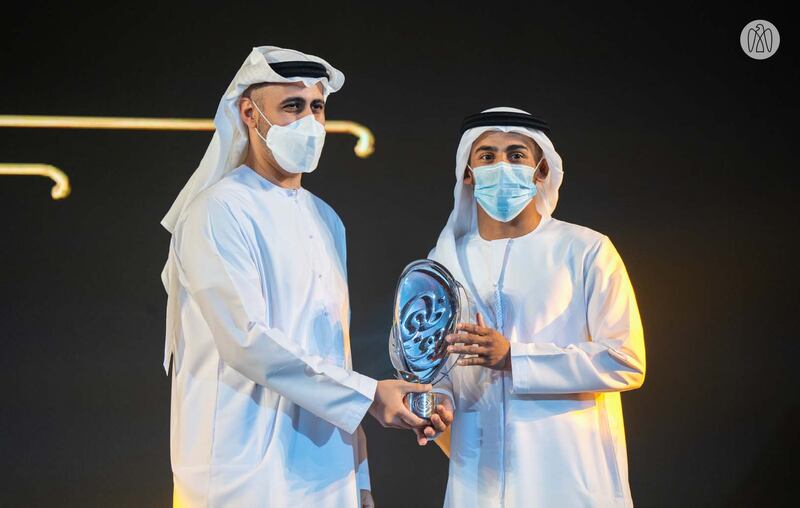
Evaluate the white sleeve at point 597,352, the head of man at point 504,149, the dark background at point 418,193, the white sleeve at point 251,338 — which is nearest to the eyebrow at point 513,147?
the head of man at point 504,149

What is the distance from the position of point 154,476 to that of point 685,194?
9.62ft

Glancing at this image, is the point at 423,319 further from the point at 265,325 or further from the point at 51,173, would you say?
the point at 51,173

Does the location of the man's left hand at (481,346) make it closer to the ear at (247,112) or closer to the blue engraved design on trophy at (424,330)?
the blue engraved design on trophy at (424,330)

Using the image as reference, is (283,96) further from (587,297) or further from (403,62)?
(403,62)

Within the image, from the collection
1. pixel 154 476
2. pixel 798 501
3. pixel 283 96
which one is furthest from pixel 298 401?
pixel 798 501

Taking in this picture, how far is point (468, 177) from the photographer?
9.86 ft

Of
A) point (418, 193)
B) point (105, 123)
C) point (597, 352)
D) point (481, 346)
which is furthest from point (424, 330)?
point (105, 123)

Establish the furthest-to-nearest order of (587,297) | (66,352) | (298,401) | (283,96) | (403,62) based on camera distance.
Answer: (403,62)
(66,352)
(587,297)
(283,96)
(298,401)

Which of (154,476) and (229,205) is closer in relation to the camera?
(229,205)

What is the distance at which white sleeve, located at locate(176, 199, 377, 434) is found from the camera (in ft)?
7.41

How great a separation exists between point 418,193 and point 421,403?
1936 millimetres

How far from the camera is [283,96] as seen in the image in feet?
8.43

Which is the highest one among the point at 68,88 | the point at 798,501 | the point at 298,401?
the point at 68,88

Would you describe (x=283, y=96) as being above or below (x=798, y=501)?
above
